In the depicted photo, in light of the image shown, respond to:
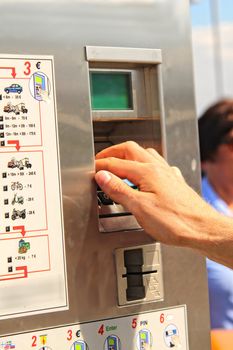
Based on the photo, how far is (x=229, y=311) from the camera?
2105 mm

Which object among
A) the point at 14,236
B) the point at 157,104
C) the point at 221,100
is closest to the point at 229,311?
the point at 221,100

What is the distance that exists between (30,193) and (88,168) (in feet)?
0.42

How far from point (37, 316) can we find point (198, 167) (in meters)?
0.47

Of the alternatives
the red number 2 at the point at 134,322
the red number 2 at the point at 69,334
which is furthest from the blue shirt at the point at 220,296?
the red number 2 at the point at 69,334

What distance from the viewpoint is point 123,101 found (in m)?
1.36

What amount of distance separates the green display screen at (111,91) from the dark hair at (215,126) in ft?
3.46

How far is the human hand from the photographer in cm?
127

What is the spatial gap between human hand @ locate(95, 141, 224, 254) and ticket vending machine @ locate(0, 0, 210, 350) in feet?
0.16

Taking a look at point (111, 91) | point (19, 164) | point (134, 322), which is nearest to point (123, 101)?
point (111, 91)

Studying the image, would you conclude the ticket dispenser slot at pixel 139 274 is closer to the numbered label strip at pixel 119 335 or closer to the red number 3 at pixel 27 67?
the numbered label strip at pixel 119 335

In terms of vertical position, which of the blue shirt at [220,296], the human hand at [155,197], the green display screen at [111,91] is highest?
the green display screen at [111,91]

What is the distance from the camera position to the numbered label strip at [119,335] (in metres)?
1.24

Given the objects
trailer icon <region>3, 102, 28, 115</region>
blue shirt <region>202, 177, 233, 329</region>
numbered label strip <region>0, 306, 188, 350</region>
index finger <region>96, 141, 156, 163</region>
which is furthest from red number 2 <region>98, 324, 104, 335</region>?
blue shirt <region>202, 177, 233, 329</region>

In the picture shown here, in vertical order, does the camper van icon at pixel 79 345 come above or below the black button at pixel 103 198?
below
